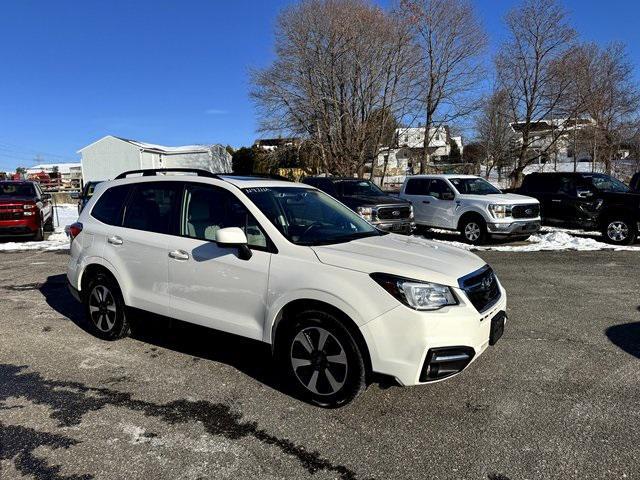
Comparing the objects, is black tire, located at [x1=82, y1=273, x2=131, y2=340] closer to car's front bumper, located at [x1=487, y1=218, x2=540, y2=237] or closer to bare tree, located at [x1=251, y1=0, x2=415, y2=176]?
car's front bumper, located at [x1=487, y1=218, x2=540, y2=237]

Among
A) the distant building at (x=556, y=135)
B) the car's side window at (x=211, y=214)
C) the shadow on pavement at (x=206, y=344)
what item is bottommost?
the shadow on pavement at (x=206, y=344)

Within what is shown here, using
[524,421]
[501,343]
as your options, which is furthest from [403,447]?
[501,343]

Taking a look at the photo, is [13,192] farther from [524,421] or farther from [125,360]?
[524,421]

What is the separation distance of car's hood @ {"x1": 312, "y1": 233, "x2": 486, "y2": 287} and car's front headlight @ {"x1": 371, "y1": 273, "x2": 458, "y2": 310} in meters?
0.04

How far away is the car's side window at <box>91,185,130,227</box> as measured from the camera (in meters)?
5.04

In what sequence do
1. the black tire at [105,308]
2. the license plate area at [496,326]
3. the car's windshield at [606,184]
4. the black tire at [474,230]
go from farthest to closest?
the car's windshield at [606,184] → the black tire at [474,230] → the black tire at [105,308] → the license plate area at [496,326]

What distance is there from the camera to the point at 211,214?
170 inches

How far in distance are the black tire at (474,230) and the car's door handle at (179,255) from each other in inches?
369

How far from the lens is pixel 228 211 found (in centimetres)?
421

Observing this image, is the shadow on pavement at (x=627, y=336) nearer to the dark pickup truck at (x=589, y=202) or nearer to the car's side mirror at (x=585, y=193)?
the dark pickup truck at (x=589, y=202)

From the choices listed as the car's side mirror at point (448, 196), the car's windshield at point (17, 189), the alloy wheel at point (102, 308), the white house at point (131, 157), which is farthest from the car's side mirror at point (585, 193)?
the white house at point (131, 157)

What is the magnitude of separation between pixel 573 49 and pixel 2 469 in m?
32.9

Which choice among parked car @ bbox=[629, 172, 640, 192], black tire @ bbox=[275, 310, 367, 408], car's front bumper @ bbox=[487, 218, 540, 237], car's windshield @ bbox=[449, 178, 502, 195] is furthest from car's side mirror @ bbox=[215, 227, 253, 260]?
parked car @ bbox=[629, 172, 640, 192]

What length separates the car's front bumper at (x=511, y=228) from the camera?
38.7 ft
